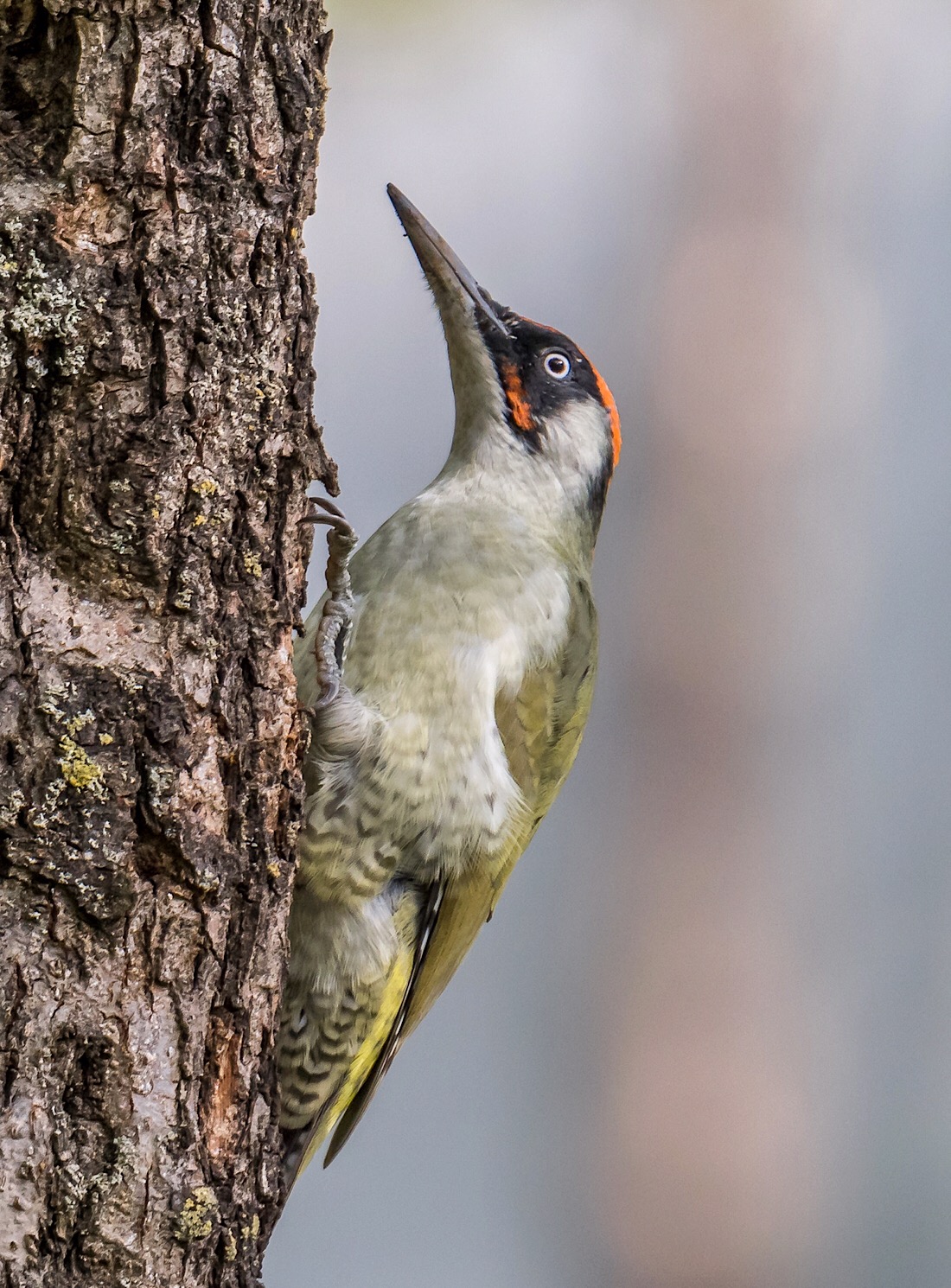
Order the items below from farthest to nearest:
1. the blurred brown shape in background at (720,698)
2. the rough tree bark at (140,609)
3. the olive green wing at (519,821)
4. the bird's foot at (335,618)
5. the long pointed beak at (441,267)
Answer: the blurred brown shape in background at (720,698) < the long pointed beak at (441,267) < the olive green wing at (519,821) < the bird's foot at (335,618) < the rough tree bark at (140,609)

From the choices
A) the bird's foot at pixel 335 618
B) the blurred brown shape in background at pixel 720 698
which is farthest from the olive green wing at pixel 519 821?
the blurred brown shape in background at pixel 720 698

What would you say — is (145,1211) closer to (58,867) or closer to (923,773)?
(58,867)

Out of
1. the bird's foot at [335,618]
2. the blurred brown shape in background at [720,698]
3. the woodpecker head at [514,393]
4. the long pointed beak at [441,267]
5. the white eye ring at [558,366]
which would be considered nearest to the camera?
the bird's foot at [335,618]

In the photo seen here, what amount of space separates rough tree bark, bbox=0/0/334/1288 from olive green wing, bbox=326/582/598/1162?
0.68m

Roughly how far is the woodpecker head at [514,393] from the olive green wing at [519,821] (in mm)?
316

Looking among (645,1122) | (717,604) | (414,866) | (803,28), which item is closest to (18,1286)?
(414,866)

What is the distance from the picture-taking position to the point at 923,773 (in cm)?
488

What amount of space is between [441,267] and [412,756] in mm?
1040

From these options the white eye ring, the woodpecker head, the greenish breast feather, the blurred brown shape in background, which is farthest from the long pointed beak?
the blurred brown shape in background

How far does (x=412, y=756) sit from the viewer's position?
2230mm

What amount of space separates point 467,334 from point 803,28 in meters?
2.71

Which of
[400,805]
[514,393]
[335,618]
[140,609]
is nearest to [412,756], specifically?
[400,805]

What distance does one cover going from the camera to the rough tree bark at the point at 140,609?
150 cm

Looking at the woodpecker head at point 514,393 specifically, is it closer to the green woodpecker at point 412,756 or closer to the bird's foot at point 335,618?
the green woodpecker at point 412,756
